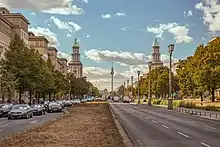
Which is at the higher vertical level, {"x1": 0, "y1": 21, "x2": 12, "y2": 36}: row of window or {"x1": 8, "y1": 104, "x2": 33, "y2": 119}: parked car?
{"x1": 0, "y1": 21, "x2": 12, "y2": 36}: row of window

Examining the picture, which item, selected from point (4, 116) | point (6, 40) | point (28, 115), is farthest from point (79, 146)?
point (6, 40)

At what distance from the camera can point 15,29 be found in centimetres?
12862

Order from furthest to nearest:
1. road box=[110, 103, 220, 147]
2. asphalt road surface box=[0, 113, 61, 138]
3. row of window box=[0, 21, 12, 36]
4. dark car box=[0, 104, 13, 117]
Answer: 1. row of window box=[0, 21, 12, 36]
2. dark car box=[0, 104, 13, 117]
3. asphalt road surface box=[0, 113, 61, 138]
4. road box=[110, 103, 220, 147]

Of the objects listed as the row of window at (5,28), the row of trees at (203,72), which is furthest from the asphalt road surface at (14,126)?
the row of window at (5,28)

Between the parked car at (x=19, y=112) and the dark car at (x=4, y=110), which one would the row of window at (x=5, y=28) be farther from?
the parked car at (x=19, y=112)

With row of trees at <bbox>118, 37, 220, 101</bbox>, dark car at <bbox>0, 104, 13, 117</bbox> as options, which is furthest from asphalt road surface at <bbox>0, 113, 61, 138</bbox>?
row of trees at <bbox>118, 37, 220, 101</bbox>

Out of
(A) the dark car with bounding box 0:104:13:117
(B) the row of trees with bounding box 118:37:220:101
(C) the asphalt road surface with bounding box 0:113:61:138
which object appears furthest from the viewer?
→ (B) the row of trees with bounding box 118:37:220:101

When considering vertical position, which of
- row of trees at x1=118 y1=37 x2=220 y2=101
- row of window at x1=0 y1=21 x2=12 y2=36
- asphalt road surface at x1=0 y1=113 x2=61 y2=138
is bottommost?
asphalt road surface at x1=0 y1=113 x2=61 y2=138

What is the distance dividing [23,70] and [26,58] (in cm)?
224

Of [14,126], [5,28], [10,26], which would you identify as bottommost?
[14,126]

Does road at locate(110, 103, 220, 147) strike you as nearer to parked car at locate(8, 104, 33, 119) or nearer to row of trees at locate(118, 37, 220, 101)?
parked car at locate(8, 104, 33, 119)

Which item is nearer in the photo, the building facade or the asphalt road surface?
the asphalt road surface

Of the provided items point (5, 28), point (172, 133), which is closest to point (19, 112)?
point (172, 133)

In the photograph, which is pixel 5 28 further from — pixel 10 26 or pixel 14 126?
pixel 14 126
